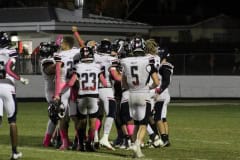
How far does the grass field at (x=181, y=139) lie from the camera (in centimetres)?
1385

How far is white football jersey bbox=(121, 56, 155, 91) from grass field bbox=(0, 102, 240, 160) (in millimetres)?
1312

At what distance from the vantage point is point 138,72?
44.5ft

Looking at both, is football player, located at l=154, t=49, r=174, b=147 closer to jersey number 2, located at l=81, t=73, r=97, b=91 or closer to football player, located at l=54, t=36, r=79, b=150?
jersey number 2, located at l=81, t=73, r=97, b=91

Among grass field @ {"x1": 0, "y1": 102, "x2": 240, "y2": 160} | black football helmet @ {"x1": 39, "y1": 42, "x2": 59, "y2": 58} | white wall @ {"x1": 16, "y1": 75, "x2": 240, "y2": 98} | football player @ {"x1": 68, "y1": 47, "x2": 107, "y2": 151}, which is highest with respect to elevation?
black football helmet @ {"x1": 39, "y1": 42, "x2": 59, "y2": 58}

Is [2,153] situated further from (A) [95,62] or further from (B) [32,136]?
(B) [32,136]

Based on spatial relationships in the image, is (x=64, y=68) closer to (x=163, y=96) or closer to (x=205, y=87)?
(x=163, y=96)

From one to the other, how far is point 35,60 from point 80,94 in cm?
2215

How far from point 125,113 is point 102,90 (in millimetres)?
677

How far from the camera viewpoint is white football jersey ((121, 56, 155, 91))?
13547 mm

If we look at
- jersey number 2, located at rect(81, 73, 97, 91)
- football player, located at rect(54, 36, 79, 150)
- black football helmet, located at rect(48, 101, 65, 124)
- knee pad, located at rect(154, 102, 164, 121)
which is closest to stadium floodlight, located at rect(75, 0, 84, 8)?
knee pad, located at rect(154, 102, 164, 121)

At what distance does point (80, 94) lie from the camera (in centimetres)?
1430

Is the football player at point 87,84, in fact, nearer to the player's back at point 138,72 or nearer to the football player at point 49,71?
the player's back at point 138,72

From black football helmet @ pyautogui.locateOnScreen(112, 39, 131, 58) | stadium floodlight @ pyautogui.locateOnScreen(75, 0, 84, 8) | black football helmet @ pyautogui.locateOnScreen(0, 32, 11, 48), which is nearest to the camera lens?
black football helmet @ pyautogui.locateOnScreen(0, 32, 11, 48)

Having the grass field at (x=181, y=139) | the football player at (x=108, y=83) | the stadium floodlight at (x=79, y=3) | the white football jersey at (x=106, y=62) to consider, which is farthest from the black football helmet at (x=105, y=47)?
the stadium floodlight at (x=79, y=3)
